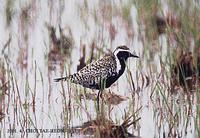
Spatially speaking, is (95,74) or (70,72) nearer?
(95,74)

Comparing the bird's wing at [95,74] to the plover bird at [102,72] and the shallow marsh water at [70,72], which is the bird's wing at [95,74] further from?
the shallow marsh water at [70,72]

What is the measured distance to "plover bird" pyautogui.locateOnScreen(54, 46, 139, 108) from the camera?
6.76 m

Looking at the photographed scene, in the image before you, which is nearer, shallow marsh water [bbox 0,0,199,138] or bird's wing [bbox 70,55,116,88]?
shallow marsh water [bbox 0,0,199,138]

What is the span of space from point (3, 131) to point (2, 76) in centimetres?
89

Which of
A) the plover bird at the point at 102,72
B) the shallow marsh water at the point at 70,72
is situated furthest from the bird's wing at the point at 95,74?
the shallow marsh water at the point at 70,72

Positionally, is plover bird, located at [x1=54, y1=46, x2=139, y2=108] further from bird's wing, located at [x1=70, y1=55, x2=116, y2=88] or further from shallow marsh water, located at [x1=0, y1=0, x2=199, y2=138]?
shallow marsh water, located at [x1=0, y1=0, x2=199, y2=138]

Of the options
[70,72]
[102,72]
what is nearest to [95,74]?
[102,72]

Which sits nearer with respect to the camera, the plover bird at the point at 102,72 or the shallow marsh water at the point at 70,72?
the shallow marsh water at the point at 70,72

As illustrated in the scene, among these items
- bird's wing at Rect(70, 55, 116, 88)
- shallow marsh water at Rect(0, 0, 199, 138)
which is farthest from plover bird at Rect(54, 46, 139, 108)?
shallow marsh water at Rect(0, 0, 199, 138)

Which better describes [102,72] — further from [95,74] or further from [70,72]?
[70,72]

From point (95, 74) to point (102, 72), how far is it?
0.06 meters

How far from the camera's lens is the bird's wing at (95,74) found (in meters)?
6.76

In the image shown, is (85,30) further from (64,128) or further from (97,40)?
(64,128)

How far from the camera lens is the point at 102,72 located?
6.80 m
